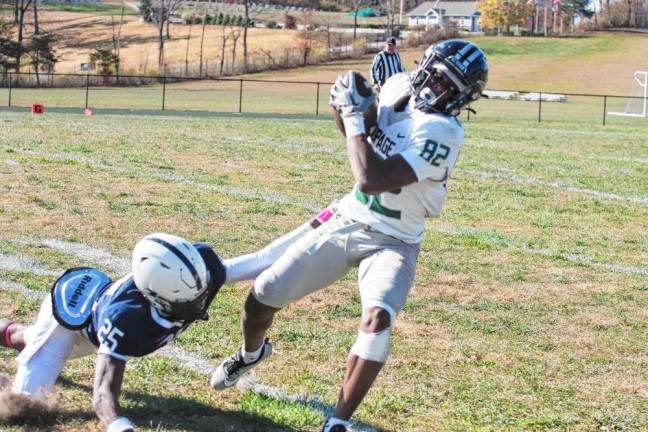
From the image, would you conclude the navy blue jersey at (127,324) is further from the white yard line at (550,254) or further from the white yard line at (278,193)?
the white yard line at (278,193)

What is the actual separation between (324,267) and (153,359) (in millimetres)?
1318

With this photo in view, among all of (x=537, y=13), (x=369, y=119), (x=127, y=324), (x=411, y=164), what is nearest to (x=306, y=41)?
(x=537, y=13)

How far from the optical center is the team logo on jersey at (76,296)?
4.38 metres

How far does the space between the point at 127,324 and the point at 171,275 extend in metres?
0.33

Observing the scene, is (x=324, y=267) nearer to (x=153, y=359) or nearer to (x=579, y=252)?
(x=153, y=359)

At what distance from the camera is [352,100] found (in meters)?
4.52

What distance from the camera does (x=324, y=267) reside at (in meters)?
4.70

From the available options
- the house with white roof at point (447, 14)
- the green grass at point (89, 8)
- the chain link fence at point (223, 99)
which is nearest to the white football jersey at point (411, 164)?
the chain link fence at point (223, 99)

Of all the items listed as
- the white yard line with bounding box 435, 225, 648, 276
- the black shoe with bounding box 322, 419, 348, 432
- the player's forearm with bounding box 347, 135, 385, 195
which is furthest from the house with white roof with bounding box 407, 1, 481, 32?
the black shoe with bounding box 322, 419, 348, 432

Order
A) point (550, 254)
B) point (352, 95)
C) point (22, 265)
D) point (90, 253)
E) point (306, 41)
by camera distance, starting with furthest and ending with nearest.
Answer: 1. point (306, 41)
2. point (550, 254)
3. point (90, 253)
4. point (22, 265)
5. point (352, 95)

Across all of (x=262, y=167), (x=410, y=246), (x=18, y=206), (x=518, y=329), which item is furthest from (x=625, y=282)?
(x=262, y=167)

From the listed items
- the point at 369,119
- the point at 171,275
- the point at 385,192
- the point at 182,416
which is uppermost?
the point at 369,119

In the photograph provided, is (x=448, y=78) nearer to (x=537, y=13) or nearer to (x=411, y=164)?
(x=411, y=164)

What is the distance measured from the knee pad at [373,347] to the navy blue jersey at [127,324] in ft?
2.72
